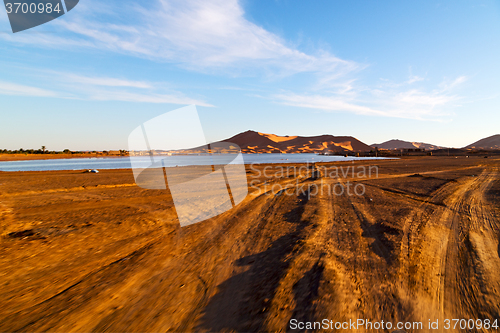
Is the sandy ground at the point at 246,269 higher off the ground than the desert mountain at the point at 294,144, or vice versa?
the desert mountain at the point at 294,144

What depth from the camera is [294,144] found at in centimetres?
17188

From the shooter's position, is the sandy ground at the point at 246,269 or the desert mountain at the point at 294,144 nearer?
the sandy ground at the point at 246,269

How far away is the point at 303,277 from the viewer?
12.4 feet

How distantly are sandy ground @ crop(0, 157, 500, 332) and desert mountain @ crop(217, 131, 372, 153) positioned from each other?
137384 millimetres

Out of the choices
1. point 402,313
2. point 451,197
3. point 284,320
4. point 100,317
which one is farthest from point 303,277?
point 451,197

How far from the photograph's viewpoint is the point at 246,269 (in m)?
4.20

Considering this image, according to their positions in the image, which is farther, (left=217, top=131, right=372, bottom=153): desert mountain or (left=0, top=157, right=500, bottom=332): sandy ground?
(left=217, top=131, right=372, bottom=153): desert mountain

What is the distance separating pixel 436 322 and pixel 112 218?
9.53 meters

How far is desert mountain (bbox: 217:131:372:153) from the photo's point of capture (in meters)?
146

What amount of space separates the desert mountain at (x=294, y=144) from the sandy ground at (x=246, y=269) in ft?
451

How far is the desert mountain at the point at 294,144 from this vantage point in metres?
146

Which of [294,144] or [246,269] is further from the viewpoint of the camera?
[294,144]

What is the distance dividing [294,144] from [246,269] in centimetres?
17386

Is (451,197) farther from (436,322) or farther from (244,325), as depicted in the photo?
(244,325)
